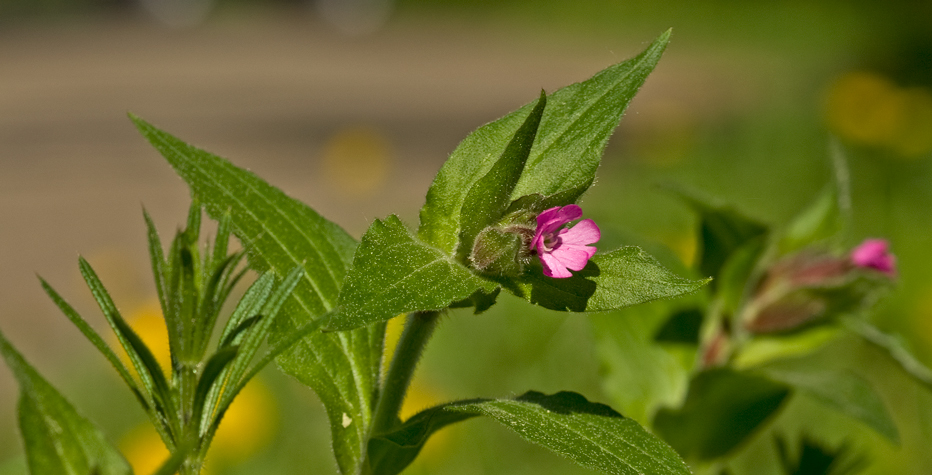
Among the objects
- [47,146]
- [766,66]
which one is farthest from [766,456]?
[766,66]

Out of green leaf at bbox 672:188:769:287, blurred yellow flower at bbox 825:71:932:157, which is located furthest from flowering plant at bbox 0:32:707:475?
blurred yellow flower at bbox 825:71:932:157

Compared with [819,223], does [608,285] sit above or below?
above

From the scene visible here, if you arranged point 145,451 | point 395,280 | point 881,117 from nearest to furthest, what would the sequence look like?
point 395,280, point 145,451, point 881,117

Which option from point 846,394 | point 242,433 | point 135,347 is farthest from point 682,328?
point 242,433

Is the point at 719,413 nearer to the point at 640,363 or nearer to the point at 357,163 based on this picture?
the point at 640,363

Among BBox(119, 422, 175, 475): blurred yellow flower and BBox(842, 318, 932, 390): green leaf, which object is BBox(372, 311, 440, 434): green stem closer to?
BBox(842, 318, 932, 390): green leaf
